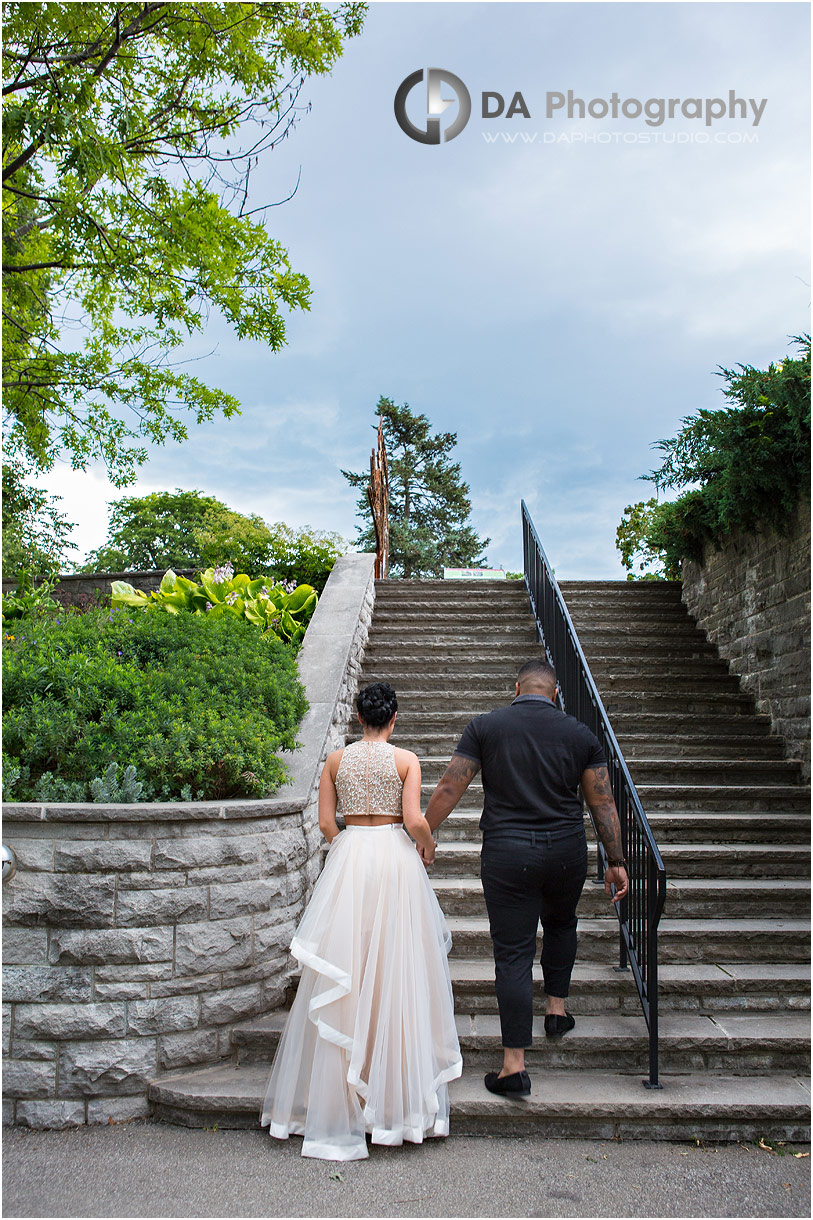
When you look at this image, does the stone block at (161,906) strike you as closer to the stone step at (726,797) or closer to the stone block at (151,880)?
the stone block at (151,880)

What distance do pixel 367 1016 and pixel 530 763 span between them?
119 centimetres

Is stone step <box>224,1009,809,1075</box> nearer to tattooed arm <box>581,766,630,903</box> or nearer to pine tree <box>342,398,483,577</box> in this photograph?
tattooed arm <box>581,766,630,903</box>

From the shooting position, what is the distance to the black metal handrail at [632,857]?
3.48m

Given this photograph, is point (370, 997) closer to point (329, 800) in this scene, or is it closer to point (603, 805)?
point (329, 800)

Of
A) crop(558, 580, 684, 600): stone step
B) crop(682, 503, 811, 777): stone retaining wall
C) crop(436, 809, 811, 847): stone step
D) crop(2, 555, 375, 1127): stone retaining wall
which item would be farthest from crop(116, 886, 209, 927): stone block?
crop(558, 580, 684, 600): stone step

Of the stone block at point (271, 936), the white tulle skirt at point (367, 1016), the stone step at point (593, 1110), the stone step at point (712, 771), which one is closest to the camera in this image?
the white tulle skirt at point (367, 1016)

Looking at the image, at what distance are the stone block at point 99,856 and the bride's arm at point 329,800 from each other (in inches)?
33.5

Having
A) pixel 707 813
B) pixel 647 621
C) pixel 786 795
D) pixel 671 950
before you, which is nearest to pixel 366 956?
pixel 671 950

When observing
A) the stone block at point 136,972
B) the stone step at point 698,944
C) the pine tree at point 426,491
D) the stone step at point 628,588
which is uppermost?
the pine tree at point 426,491

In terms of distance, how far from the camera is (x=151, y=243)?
29.0ft

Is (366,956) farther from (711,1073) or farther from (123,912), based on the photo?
(711,1073)

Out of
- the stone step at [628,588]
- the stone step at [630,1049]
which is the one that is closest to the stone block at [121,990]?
the stone step at [630,1049]

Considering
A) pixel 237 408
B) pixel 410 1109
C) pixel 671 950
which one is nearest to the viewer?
pixel 410 1109

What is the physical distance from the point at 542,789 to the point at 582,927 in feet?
5.21
